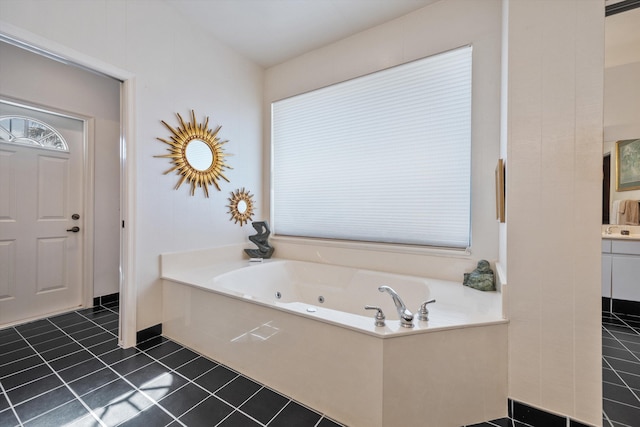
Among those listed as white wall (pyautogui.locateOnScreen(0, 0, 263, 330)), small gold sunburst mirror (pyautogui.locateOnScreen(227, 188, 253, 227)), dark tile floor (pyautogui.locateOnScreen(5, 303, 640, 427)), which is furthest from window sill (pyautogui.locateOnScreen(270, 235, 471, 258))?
dark tile floor (pyautogui.locateOnScreen(5, 303, 640, 427))

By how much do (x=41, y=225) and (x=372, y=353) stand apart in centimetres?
326

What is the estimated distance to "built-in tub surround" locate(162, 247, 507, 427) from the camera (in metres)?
1.20

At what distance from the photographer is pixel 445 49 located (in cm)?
206

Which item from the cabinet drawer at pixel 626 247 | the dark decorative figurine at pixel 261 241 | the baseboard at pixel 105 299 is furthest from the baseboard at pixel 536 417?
the baseboard at pixel 105 299

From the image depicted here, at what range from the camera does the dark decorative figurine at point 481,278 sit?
174 centimetres

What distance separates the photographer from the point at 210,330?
1.85 m

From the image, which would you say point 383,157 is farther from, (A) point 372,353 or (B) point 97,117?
(B) point 97,117

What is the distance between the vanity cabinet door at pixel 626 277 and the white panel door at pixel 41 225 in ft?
13.9

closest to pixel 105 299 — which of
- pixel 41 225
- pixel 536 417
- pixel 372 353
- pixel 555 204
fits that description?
pixel 41 225

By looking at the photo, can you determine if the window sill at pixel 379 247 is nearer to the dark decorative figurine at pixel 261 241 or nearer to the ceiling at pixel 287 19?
the dark decorative figurine at pixel 261 241

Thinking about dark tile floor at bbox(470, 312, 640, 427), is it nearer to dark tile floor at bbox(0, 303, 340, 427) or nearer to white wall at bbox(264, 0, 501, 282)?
white wall at bbox(264, 0, 501, 282)

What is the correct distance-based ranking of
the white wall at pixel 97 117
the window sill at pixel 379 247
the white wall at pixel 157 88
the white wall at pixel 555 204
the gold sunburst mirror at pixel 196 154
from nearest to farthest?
the white wall at pixel 555 204 < the white wall at pixel 157 88 < the window sill at pixel 379 247 < the gold sunburst mirror at pixel 196 154 < the white wall at pixel 97 117

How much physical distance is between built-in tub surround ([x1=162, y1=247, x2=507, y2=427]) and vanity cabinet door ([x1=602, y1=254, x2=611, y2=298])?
463mm

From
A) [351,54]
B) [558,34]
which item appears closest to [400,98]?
[351,54]
